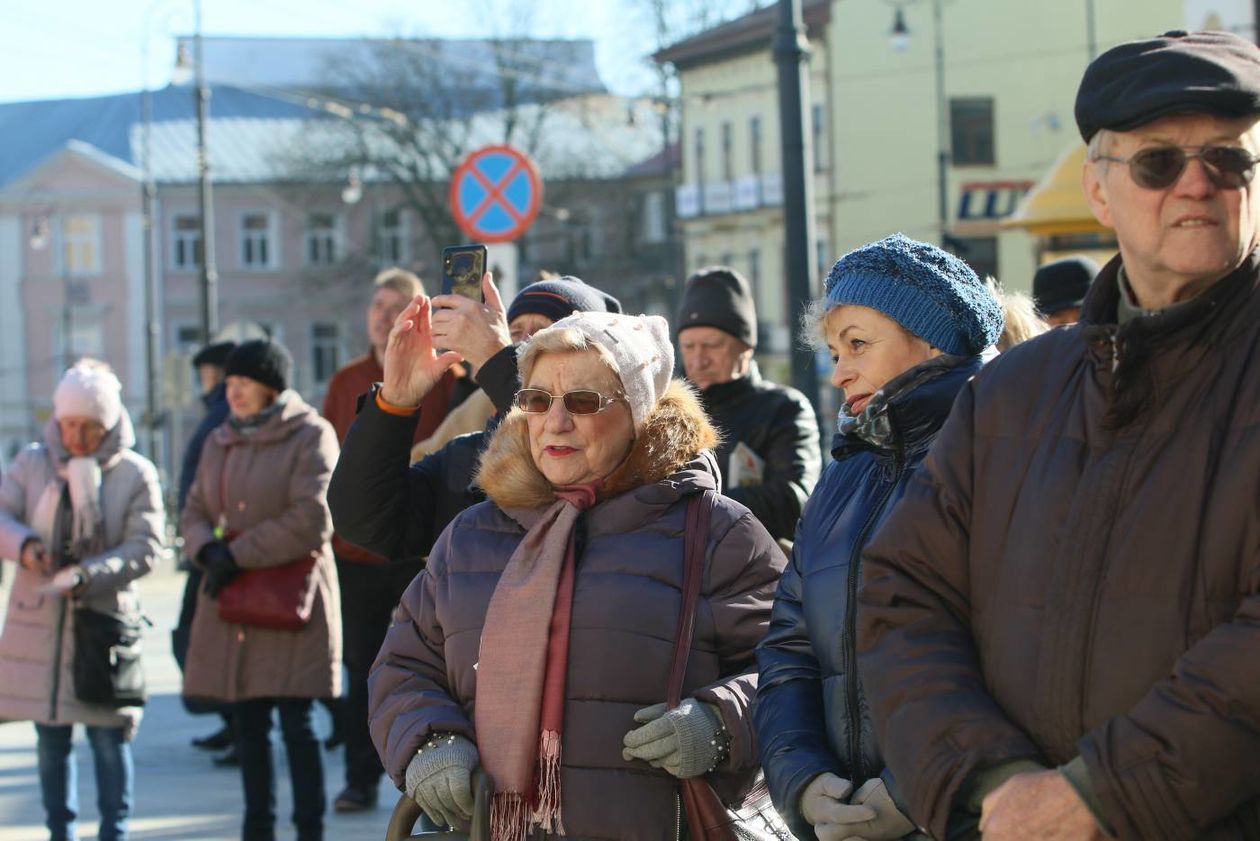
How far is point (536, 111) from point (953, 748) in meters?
61.6

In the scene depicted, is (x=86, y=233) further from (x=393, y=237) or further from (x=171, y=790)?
(x=171, y=790)

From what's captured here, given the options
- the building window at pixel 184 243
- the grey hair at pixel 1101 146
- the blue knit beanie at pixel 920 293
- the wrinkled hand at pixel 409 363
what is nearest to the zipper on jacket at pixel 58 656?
the wrinkled hand at pixel 409 363

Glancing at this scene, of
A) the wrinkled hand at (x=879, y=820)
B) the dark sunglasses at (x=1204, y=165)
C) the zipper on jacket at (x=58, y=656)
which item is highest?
the dark sunglasses at (x=1204, y=165)

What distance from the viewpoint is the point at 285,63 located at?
79.7m

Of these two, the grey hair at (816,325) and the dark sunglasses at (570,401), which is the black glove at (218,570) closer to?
the dark sunglasses at (570,401)

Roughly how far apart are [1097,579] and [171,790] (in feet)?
26.4

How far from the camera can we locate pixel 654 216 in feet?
230

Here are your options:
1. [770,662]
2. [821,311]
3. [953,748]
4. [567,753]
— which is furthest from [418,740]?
[953,748]

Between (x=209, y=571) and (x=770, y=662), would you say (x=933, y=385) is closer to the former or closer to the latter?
(x=770, y=662)

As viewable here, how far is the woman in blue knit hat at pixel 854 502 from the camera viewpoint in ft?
11.8

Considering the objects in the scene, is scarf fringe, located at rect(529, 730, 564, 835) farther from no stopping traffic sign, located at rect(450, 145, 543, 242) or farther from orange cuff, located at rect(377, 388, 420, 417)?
no stopping traffic sign, located at rect(450, 145, 543, 242)

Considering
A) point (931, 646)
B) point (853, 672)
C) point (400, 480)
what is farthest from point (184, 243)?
point (931, 646)

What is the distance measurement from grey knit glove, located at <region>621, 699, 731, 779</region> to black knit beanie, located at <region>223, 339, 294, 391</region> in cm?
443

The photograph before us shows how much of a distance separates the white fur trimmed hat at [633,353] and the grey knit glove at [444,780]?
2.86ft
